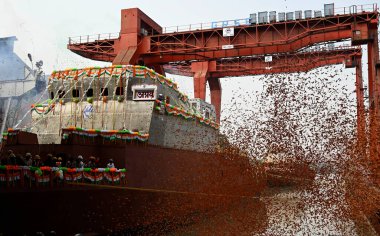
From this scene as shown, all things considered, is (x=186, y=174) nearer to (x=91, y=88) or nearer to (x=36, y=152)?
(x=91, y=88)

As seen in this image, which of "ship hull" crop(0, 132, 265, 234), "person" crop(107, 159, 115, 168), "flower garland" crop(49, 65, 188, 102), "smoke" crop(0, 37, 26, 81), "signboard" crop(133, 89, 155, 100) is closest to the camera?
"ship hull" crop(0, 132, 265, 234)

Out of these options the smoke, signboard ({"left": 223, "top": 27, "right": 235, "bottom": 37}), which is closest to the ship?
signboard ({"left": 223, "top": 27, "right": 235, "bottom": 37})

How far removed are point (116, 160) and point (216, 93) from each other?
2843 cm

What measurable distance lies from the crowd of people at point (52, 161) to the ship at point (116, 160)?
0.63 feet

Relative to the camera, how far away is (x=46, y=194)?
13500 millimetres

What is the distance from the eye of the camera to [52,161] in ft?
46.7

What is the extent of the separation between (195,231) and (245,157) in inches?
658

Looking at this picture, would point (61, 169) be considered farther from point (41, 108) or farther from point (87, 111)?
point (41, 108)

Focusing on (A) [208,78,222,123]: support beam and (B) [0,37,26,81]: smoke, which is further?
(A) [208,78,222,123]: support beam

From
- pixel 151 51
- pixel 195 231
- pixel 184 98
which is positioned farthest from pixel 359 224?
pixel 151 51

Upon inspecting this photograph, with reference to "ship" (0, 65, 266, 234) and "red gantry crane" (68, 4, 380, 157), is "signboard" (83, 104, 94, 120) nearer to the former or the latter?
"ship" (0, 65, 266, 234)

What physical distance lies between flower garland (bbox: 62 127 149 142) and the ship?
4cm

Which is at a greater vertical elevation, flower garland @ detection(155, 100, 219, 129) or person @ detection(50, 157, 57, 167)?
flower garland @ detection(155, 100, 219, 129)

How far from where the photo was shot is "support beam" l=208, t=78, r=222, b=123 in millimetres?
43438
